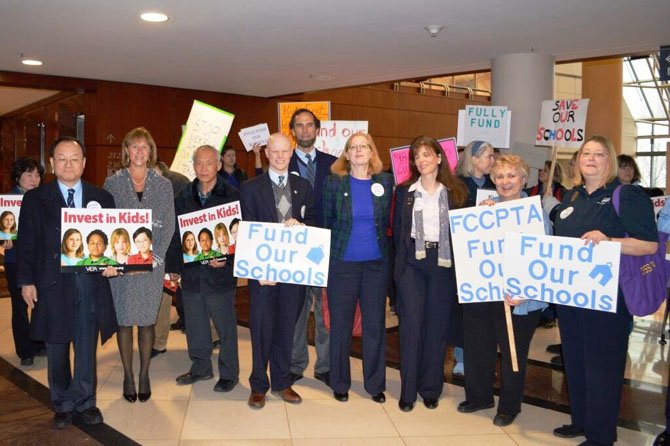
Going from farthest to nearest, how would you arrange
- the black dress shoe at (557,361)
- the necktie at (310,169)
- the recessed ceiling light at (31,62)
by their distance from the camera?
the recessed ceiling light at (31,62) → the black dress shoe at (557,361) → the necktie at (310,169)

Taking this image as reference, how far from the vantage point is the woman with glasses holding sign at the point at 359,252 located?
3848 millimetres

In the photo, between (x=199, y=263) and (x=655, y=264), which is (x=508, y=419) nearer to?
(x=655, y=264)

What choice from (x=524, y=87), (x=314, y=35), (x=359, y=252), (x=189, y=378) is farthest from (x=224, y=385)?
(x=524, y=87)

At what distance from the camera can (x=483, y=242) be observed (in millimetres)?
3527

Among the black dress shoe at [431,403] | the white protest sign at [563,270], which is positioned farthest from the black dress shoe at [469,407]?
the white protest sign at [563,270]

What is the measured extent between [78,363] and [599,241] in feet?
9.41

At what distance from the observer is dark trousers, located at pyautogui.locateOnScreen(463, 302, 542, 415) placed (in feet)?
11.8

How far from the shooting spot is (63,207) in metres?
3.46

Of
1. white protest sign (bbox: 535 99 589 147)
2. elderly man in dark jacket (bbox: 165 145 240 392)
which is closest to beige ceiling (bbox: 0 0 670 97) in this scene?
white protest sign (bbox: 535 99 589 147)

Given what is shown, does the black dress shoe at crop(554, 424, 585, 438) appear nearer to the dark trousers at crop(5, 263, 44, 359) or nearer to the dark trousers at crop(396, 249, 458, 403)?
the dark trousers at crop(396, 249, 458, 403)

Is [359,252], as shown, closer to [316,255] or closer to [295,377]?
[316,255]

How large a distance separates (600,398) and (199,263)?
2.44 metres

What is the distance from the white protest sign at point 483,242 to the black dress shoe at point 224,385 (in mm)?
1695

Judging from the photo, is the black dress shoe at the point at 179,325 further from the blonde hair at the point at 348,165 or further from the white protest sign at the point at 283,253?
the blonde hair at the point at 348,165
